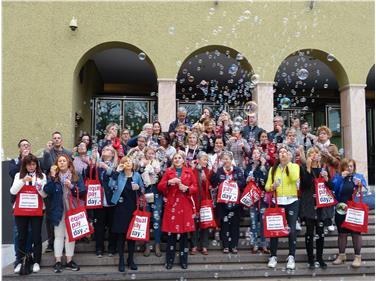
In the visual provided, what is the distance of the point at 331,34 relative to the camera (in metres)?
10.8

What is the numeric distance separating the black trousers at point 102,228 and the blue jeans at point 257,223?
7.19 feet

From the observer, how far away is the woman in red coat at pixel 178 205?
585 cm

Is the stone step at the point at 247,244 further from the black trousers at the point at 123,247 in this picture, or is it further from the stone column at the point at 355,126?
the stone column at the point at 355,126

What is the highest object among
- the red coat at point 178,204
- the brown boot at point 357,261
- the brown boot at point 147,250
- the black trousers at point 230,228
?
the red coat at point 178,204

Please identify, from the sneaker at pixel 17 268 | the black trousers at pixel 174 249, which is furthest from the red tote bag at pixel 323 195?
the sneaker at pixel 17 268

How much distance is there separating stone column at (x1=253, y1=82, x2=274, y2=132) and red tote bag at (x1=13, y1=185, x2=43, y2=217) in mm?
6232

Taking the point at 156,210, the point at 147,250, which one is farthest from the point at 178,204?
the point at 147,250

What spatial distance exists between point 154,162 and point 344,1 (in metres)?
7.78

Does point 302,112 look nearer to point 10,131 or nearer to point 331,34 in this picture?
point 331,34

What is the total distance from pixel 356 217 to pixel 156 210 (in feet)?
9.92

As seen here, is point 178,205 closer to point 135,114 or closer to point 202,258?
point 202,258

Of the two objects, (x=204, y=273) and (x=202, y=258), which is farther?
(x=202, y=258)

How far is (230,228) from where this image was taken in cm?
634

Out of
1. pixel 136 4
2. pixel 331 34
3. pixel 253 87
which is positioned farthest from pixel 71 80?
pixel 331 34
